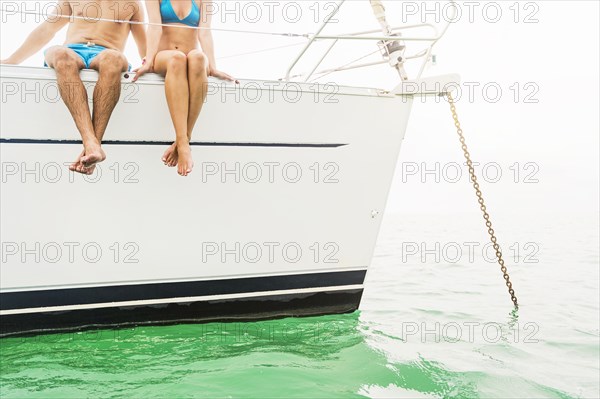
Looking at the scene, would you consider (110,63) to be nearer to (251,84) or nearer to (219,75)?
(219,75)

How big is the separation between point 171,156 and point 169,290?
98 cm

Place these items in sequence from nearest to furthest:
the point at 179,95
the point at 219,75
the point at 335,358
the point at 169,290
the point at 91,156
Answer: the point at 91,156
the point at 179,95
the point at 335,358
the point at 219,75
the point at 169,290

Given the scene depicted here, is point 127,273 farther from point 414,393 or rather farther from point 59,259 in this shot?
point 414,393

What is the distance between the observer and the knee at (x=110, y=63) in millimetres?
2691

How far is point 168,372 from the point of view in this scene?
2527 mm

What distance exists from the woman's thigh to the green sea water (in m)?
1.69

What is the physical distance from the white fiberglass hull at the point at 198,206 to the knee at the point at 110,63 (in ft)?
0.32

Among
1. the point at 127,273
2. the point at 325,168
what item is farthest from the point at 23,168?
the point at 325,168

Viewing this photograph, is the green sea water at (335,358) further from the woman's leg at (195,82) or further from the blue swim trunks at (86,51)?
the blue swim trunks at (86,51)

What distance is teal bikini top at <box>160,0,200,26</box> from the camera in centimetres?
304

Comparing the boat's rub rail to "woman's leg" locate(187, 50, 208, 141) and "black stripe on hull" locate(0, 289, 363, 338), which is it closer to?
"woman's leg" locate(187, 50, 208, 141)

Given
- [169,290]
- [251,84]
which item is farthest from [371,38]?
[169,290]

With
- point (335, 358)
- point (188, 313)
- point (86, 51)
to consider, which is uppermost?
point (86, 51)

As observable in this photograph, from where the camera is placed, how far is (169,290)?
3176mm
